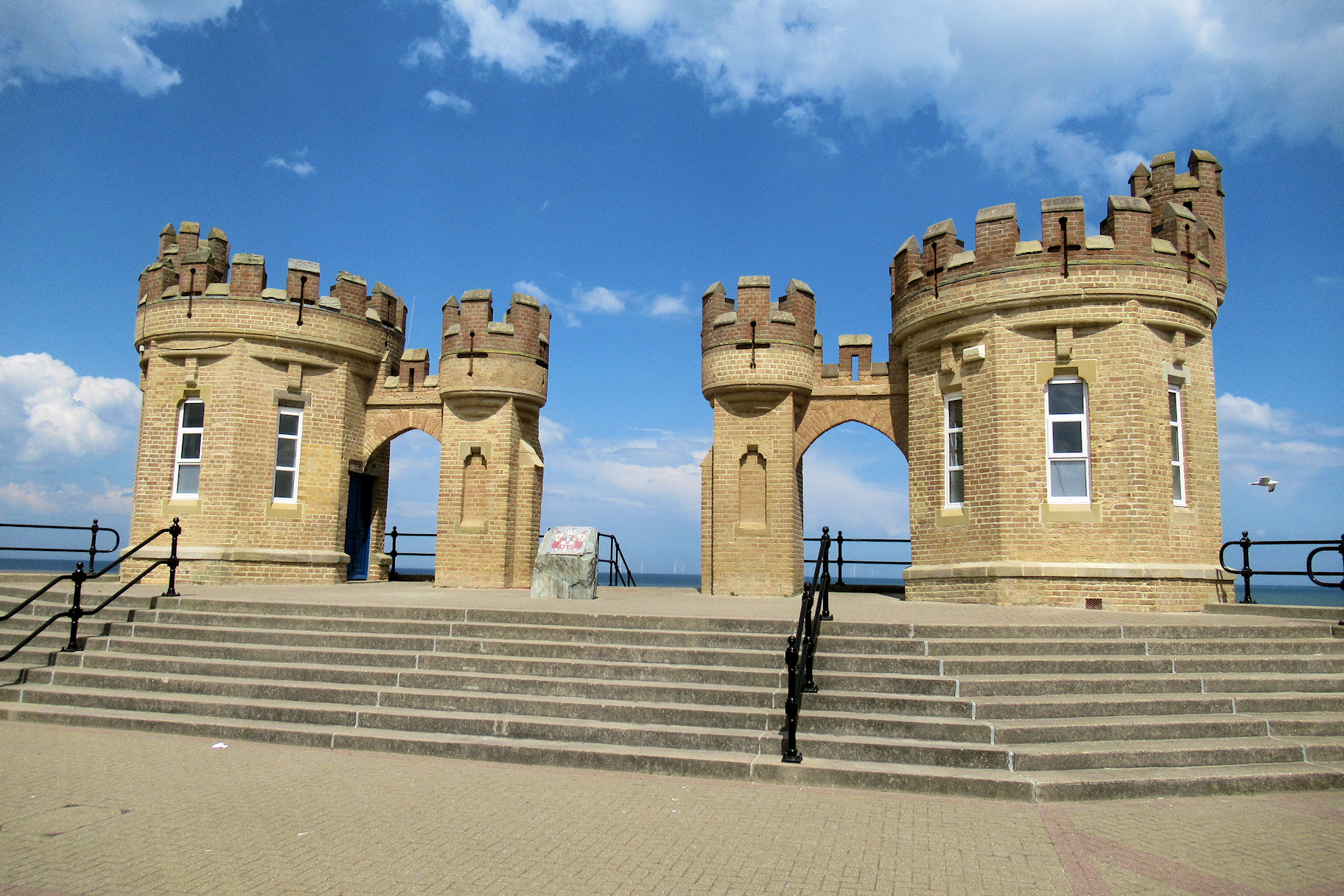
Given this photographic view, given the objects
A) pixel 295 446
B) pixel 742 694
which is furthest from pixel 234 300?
pixel 742 694

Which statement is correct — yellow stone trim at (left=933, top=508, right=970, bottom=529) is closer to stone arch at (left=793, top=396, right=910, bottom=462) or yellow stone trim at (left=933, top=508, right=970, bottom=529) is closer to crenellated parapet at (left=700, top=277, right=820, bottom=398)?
stone arch at (left=793, top=396, right=910, bottom=462)

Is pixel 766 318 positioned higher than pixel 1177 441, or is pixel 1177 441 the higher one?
pixel 766 318

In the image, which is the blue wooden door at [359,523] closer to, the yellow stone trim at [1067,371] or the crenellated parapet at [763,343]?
the crenellated parapet at [763,343]

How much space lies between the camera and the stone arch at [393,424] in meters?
→ 18.4

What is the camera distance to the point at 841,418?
16.3m

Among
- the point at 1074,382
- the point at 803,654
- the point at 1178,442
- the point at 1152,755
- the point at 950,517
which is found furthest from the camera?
the point at 950,517

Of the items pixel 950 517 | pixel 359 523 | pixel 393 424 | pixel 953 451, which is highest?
pixel 393 424

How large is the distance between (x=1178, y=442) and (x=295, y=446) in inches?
610

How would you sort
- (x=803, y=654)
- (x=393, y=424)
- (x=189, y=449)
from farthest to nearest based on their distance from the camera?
(x=393, y=424), (x=189, y=449), (x=803, y=654)

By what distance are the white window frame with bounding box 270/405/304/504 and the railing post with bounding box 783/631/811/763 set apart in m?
12.7

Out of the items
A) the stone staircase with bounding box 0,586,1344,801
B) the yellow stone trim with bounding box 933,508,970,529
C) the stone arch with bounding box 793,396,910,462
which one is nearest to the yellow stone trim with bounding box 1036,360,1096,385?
the yellow stone trim with bounding box 933,508,970,529

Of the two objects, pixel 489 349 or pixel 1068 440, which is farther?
pixel 489 349

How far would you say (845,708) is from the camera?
316 inches

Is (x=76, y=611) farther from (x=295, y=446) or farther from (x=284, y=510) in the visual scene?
(x=295, y=446)
